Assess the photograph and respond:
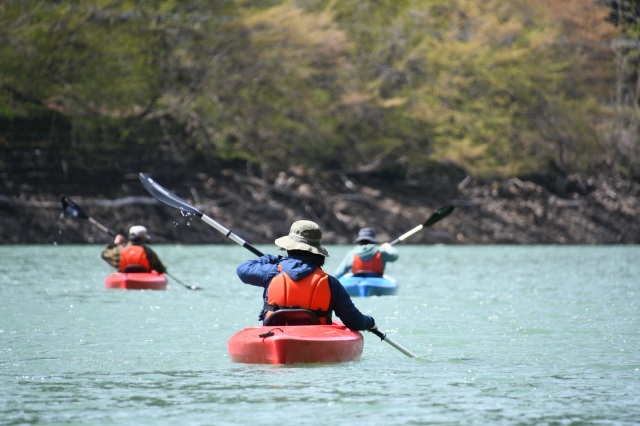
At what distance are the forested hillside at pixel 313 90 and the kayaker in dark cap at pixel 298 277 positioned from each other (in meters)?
24.4

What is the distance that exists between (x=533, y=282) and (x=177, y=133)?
20.0m

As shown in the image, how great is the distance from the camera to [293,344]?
9.66 metres

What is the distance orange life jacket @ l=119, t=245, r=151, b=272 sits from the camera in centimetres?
1816

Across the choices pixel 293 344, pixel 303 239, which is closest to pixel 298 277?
pixel 303 239

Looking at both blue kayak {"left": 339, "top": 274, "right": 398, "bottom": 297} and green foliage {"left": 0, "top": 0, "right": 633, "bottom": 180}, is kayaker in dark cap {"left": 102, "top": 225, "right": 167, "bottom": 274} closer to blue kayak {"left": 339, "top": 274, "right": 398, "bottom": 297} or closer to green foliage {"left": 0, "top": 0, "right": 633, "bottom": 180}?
blue kayak {"left": 339, "top": 274, "right": 398, "bottom": 297}

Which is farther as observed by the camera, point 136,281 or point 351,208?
point 351,208

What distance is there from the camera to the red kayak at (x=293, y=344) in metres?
9.69

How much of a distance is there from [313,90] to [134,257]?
24.8 metres

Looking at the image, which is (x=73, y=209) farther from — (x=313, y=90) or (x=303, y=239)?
(x=313, y=90)

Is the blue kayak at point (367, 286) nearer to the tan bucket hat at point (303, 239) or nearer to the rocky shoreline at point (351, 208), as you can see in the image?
the tan bucket hat at point (303, 239)

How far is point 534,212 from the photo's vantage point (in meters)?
44.6

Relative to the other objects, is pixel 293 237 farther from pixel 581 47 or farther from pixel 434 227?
pixel 581 47

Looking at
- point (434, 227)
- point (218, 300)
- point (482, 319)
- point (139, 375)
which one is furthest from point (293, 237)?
point (434, 227)

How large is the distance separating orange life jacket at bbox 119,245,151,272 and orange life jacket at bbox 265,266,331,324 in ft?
27.9
